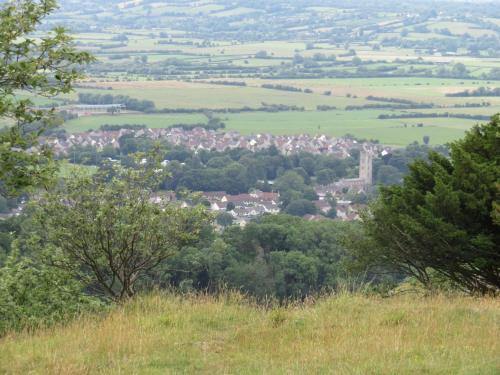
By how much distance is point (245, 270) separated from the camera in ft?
103

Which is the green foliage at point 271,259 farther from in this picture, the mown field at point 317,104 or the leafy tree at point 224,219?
the mown field at point 317,104

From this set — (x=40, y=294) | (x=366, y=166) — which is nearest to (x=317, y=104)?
(x=366, y=166)

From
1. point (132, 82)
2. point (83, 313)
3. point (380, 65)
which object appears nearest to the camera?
point (83, 313)

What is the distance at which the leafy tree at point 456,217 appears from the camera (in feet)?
41.4

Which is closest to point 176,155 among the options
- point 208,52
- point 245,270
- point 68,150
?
point 68,150

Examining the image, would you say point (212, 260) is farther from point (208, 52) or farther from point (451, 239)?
point (208, 52)

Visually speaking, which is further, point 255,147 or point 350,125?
point 350,125

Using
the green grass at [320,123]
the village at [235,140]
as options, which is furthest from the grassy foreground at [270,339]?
the village at [235,140]

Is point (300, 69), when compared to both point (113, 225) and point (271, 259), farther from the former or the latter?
point (113, 225)

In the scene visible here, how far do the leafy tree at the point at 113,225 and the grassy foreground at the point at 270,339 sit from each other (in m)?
1.57

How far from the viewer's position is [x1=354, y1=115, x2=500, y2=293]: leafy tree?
12.6 m

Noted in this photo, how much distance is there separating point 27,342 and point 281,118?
82.7 metres

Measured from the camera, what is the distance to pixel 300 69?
414 feet

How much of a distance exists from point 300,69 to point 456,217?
4506 inches
